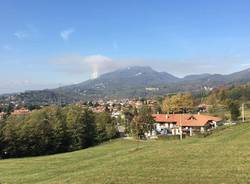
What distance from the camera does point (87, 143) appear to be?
99375mm

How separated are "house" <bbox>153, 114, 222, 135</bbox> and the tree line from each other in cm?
2252

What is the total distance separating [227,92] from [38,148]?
403 feet

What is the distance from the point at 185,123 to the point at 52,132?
46.8 m

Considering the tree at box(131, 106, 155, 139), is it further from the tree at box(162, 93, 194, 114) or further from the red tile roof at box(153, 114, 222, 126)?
the tree at box(162, 93, 194, 114)

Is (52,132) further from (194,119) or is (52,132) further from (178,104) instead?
(178,104)

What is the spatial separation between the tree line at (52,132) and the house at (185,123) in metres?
22.5

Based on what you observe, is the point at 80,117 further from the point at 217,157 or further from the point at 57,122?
the point at 217,157

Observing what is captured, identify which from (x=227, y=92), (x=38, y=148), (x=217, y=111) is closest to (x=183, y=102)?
(x=217, y=111)

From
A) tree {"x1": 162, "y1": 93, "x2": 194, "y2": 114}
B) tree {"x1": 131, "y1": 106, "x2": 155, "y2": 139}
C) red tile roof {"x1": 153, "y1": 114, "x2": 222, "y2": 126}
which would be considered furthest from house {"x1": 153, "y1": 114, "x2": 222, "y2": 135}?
tree {"x1": 162, "y1": 93, "x2": 194, "y2": 114}

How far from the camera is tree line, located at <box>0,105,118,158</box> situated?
277ft

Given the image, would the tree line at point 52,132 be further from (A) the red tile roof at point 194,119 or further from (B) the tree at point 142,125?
(A) the red tile roof at point 194,119

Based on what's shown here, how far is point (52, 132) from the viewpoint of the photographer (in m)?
90.9

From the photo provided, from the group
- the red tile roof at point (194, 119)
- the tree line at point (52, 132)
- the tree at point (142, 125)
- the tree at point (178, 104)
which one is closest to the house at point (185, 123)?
the red tile roof at point (194, 119)

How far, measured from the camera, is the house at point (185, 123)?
116 metres
